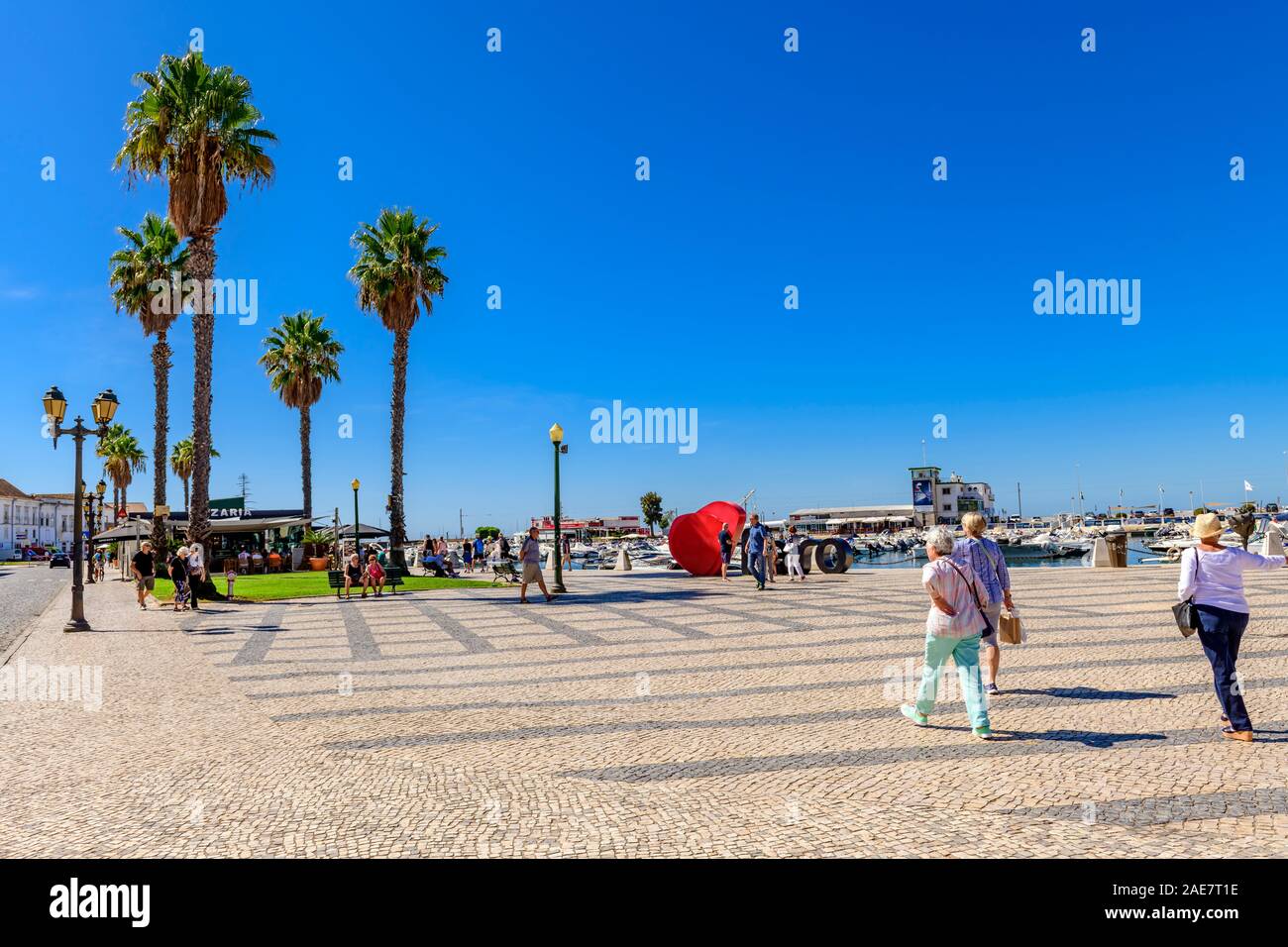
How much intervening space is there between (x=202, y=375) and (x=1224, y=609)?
23629 millimetres

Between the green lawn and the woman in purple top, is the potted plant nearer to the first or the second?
the green lawn

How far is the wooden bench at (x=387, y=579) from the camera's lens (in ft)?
67.8

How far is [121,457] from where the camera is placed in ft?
206

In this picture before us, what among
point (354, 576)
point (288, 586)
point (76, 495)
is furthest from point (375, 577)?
point (76, 495)

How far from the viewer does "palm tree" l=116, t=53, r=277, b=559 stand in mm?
20469

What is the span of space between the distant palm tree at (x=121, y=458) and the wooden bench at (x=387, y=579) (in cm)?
4886

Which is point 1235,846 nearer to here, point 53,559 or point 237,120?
point 237,120

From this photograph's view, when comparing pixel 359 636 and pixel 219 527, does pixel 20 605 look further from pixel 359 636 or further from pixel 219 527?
pixel 359 636

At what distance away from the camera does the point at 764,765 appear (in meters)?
5.20

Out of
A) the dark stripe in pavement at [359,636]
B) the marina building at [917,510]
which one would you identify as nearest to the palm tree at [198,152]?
the dark stripe in pavement at [359,636]

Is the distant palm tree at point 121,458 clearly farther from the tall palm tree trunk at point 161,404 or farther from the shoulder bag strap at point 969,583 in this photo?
the shoulder bag strap at point 969,583

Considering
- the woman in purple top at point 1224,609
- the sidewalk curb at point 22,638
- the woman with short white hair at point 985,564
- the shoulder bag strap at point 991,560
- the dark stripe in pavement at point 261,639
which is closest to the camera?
→ the woman in purple top at point 1224,609

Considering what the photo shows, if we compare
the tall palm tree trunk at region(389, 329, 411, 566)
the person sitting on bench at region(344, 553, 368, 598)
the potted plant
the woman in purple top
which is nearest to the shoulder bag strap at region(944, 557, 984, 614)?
the woman in purple top
